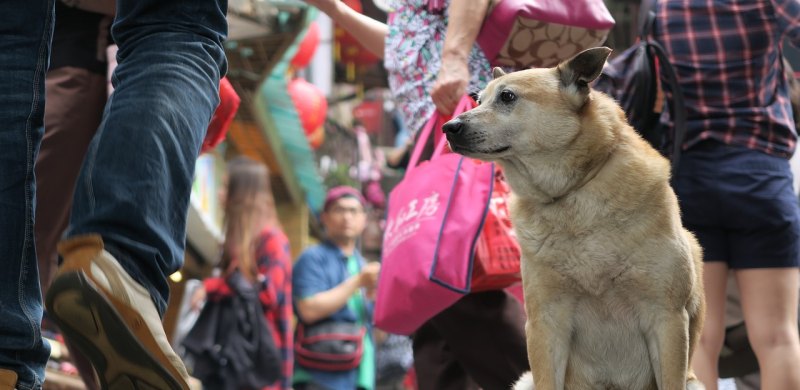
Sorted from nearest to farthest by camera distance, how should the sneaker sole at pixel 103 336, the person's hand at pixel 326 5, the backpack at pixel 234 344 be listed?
the sneaker sole at pixel 103 336 → the person's hand at pixel 326 5 → the backpack at pixel 234 344

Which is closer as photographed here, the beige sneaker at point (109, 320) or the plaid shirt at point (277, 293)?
the beige sneaker at point (109, 320)

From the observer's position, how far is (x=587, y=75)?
300cm

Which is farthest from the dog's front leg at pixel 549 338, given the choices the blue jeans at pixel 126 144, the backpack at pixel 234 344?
the backpack at pixel 234 344

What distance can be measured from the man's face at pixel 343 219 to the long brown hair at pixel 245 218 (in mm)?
801

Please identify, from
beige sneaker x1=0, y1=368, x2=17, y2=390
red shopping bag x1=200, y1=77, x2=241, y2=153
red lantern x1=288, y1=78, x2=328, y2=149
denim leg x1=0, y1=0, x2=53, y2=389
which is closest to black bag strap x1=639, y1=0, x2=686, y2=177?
red shopping bag x1=200, y1=77, x2=241, y2=153

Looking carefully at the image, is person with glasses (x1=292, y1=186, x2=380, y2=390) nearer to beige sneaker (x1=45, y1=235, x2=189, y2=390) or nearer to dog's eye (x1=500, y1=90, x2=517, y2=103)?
dog's eye (x1=500, y1=90, x2=517, y2=103)

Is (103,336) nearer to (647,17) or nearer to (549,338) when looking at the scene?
(549,338)

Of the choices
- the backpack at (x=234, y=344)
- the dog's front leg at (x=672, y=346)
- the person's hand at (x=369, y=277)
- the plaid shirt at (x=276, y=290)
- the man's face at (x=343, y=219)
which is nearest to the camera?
the dog's front leg at (x=672, y=346)

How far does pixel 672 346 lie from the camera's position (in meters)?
2.83

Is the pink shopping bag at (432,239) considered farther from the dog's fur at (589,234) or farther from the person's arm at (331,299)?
the person's arm at (331,299)

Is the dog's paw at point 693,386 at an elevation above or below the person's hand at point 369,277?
above

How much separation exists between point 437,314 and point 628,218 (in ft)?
3.13

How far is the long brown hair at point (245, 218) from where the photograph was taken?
7.16 m

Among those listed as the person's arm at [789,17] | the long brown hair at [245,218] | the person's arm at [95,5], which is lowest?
the long brown hair at [245,218]
